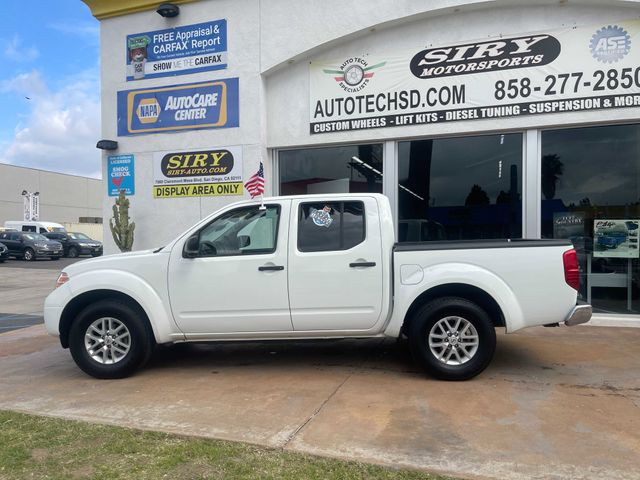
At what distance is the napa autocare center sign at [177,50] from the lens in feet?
33.1

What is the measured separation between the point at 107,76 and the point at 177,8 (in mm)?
2147

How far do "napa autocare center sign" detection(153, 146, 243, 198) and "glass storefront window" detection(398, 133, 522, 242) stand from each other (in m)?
3.18

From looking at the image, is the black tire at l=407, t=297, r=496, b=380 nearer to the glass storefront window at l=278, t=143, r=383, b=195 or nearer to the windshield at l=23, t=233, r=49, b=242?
the glass storefront window at l=278, t=143, r=383, b=195

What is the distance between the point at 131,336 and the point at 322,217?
2.39 metres

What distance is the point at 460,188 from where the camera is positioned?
29.7 ft

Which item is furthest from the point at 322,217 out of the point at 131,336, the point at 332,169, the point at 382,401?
the point at 332,169

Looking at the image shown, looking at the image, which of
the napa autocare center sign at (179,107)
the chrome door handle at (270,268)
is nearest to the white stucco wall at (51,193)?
the napa autocare center sign at (179,107)

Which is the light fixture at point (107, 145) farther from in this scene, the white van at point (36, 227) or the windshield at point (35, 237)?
the white van at point (36, 227)

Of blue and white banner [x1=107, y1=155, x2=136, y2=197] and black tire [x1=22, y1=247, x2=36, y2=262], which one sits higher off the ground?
blue and white banner [x1=107, y1=155, x2=136, y2=197]

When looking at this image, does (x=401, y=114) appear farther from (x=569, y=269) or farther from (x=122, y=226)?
(x=122, y=226)

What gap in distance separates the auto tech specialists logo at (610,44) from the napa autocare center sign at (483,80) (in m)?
0.01

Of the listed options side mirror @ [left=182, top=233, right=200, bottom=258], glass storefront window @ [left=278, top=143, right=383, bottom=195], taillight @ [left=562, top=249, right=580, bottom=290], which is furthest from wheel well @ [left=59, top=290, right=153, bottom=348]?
glass storefront window @ [left=278, top=143, right=383, bottom=195]

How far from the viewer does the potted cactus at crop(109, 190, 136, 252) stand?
10.4 m

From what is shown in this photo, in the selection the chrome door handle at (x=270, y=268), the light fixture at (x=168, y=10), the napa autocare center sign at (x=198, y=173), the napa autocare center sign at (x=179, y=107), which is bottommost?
the chrome door handle at (x=270, y=268)
